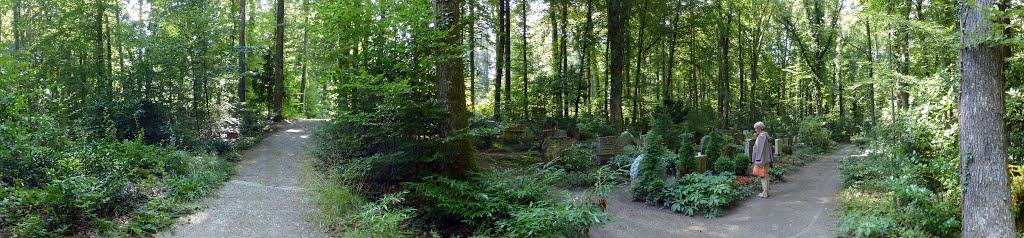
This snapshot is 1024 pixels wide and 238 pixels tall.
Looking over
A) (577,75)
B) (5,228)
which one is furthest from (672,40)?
(5,228)

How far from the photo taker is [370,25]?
8.92 meters

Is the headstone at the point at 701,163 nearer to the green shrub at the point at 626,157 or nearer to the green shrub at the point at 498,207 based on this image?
the green shrub at the point at 626,157

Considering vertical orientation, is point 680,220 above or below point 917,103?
below

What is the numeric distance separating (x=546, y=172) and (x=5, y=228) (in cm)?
652

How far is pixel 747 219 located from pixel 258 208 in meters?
7.64

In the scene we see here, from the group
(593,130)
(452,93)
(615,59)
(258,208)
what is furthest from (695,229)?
(615,59)

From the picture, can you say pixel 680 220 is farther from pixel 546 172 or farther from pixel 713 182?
pixel 546 172

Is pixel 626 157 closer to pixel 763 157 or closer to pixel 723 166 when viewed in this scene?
pixel 723 166

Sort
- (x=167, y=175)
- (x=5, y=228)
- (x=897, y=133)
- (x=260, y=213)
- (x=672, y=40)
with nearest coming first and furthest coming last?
(x=5, y=228) → (x=260, y=213) → (x=167, y=175) → (x=897, y=133) → (x=672, y=40)

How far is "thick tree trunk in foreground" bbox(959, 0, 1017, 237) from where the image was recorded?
21.0 ft

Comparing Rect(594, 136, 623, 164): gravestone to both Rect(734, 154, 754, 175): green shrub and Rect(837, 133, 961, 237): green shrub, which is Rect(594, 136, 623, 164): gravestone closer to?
Rect(734, 154, 754, 175): green shrub

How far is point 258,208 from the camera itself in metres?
7.76

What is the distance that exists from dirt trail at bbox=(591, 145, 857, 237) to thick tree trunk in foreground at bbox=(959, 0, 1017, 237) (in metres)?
1.70

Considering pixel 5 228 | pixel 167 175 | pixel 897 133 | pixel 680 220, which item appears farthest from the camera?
pixel 897 133
